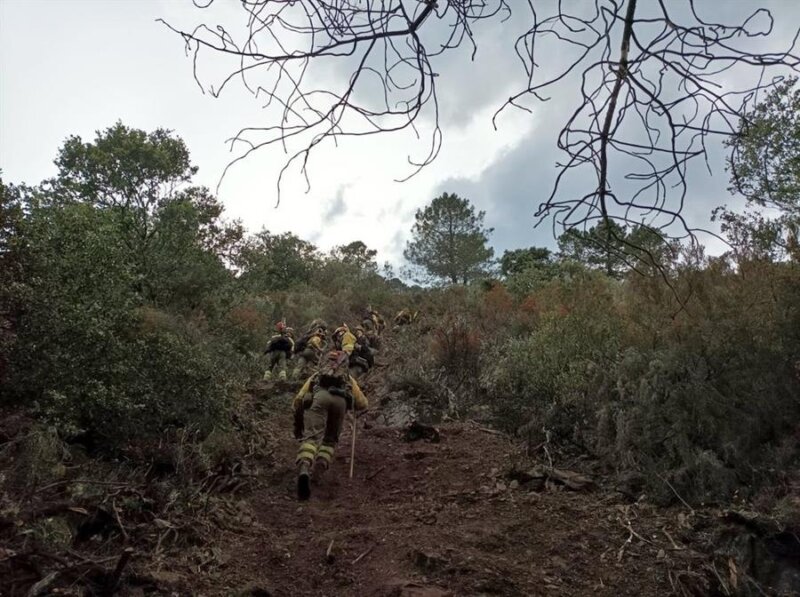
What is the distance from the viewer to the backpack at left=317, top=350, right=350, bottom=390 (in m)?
7.69

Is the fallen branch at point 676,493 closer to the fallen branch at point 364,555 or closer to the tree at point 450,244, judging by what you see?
the fallen branch at point 364,555

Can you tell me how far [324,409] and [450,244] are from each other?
37156 millimetres

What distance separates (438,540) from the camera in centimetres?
519

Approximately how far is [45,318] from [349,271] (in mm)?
33695

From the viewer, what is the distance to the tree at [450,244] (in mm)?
42906

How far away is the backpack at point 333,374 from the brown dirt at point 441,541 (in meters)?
1.25

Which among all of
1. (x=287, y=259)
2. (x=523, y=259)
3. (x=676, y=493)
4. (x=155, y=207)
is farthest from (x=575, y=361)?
(x=287, y=259)

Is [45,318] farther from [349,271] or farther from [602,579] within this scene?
[349,271]

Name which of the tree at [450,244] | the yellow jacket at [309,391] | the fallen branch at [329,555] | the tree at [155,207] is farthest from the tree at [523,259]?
the fallen branch at [329,555]

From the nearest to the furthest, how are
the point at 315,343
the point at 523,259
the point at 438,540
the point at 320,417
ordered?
the point at 438,540, the point at 320,417, the point at 315,343, the point at 523,259

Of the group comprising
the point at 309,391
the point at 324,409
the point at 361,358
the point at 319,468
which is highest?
the point at 361,358

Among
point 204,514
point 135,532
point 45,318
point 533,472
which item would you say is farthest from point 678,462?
point 45,318

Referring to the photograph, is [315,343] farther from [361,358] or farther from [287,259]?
[287,259]

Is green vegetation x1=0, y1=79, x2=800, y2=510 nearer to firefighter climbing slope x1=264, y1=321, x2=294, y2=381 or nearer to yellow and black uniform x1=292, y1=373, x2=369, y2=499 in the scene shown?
yellow and black uniform x1=292, y1=373, x2=369, y2=499
